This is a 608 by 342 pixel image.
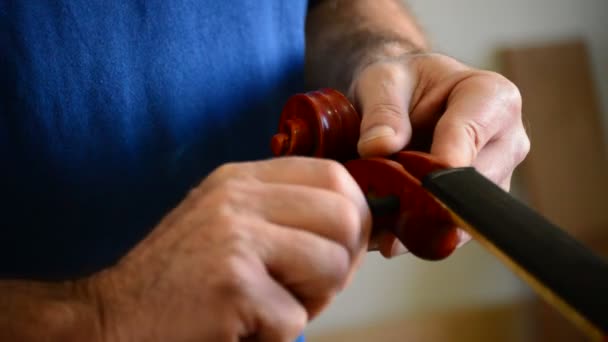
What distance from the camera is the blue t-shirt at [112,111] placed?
534 millimetres

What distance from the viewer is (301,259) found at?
1.14 ft

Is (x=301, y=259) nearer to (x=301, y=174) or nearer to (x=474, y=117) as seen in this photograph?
(x=301, y=174)

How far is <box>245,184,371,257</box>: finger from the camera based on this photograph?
0.35m

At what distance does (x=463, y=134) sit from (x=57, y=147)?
14.8 inches

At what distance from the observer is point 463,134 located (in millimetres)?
449

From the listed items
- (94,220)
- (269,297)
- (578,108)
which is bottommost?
(578,108)

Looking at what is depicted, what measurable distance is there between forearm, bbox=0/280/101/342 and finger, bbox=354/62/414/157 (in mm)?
235

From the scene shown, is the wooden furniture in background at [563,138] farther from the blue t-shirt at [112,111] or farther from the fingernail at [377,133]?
the fingernail at [377,133]

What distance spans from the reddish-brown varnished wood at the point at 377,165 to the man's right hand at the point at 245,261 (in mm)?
35

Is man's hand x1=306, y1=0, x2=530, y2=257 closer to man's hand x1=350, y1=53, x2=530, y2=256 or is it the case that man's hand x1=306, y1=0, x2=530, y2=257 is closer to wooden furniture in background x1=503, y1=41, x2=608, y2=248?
man's hand x1=350, y1=53, x2=530, y2=256

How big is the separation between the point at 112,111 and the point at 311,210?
0.30 m

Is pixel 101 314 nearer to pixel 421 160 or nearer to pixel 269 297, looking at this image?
pixel 269 297

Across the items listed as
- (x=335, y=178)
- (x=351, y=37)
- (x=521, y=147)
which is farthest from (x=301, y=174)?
(x=351, y=37)

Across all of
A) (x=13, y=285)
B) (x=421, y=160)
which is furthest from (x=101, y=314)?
(x=421, y=160)
